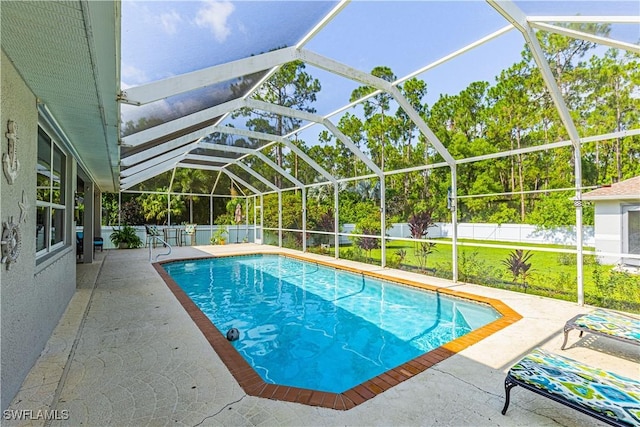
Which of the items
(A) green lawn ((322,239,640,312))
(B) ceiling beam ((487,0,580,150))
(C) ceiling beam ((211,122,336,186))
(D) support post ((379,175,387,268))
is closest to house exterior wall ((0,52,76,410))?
(C) ceiling beam ((211,122,336,186))

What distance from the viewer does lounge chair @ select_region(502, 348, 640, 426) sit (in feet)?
6.93

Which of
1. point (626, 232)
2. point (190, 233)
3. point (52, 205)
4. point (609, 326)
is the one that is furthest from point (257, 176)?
point (609, 326)

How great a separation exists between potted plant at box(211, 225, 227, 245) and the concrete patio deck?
38.2 feet

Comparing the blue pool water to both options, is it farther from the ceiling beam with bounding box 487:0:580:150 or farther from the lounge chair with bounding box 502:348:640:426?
the ceiling beam with bounding box 487:0:580:150

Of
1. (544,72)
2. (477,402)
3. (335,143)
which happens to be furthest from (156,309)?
(544,72)

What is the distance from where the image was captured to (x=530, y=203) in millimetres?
6520

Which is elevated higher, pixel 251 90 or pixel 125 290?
pixel 251 90

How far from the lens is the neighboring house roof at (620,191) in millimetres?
5047

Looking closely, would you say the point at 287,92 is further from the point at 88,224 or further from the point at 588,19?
the point at 88,224

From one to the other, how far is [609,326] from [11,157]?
21.3 feet

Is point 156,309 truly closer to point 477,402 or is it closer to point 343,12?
point 477,402

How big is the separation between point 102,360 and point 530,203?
310 inches

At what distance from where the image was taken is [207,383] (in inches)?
118

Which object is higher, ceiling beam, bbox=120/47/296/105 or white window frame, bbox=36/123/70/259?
ceiling beam, bbox=120/47/296/105
